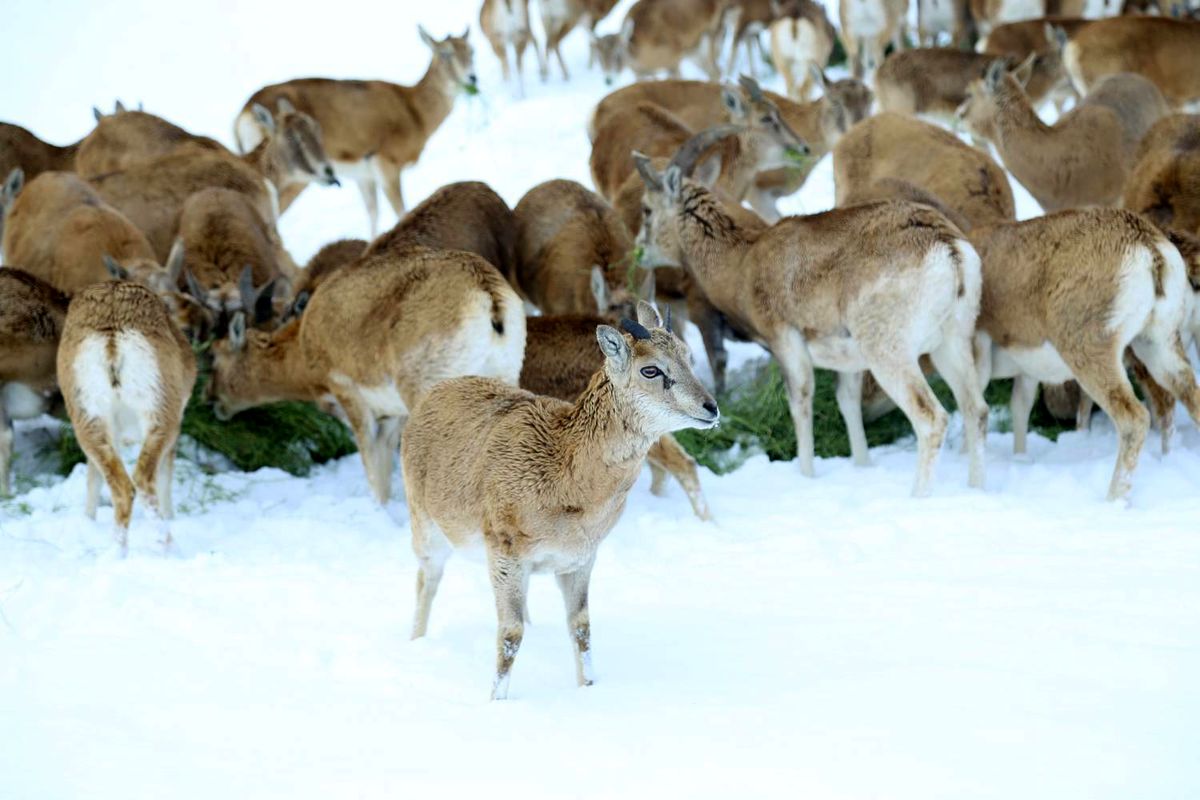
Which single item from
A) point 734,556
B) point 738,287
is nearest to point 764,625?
point 734,556

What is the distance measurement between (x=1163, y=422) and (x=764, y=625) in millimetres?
3506

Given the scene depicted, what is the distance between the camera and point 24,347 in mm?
8344

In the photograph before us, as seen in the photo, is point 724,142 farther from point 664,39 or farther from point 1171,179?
point 664,39

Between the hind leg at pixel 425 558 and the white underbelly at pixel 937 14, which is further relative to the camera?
the white underbelly at pixel 937 14

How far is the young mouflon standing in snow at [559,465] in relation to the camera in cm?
503

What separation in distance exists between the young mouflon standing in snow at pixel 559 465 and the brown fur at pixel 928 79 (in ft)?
33.0

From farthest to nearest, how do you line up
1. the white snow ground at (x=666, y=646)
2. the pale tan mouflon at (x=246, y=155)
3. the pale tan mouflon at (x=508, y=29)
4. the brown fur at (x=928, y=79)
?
the pale tan mouflon at (x=508, y=29) < the brown fur at (x=928, y=79) < the pale tan mouflon at (x=246, y=155) < the white snow ground at (x=666, y=646)

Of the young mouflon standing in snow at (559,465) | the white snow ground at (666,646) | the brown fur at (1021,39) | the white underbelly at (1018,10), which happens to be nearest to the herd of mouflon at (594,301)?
the young mouflon standing in snow at (559,465)

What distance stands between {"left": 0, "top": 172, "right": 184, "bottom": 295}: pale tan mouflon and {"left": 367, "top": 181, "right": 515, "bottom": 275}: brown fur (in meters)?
1.61

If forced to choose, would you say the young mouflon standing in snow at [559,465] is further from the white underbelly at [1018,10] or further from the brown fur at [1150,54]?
the white underbelly at [1018,10]

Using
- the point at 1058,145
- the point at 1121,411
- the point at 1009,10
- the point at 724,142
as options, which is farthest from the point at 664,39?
the point at 1121,411

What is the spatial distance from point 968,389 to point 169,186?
6.65 meters

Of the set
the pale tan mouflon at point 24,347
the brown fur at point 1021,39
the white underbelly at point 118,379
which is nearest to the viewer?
the white underbelly at point 118,379

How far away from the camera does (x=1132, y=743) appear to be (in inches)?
184
